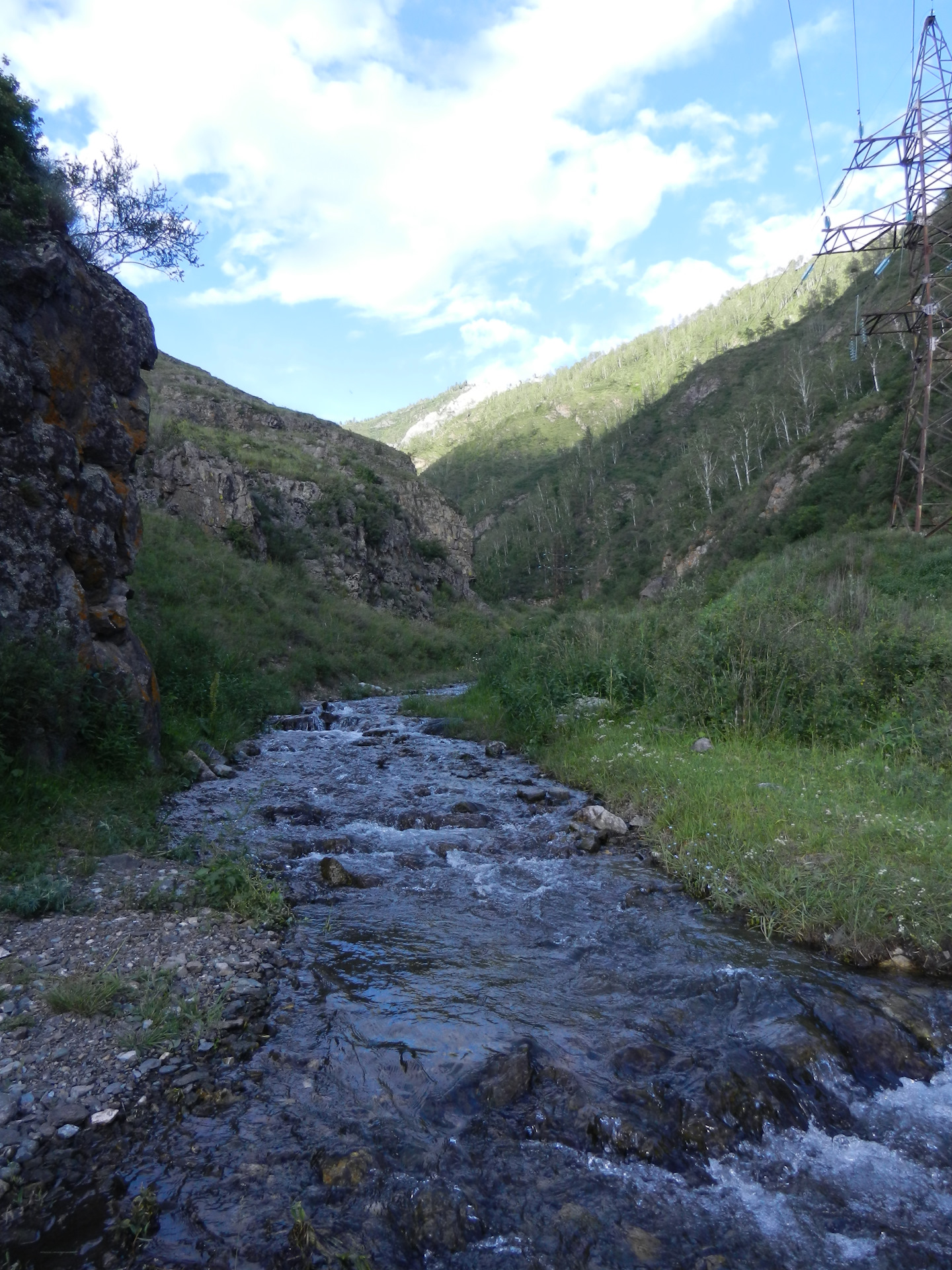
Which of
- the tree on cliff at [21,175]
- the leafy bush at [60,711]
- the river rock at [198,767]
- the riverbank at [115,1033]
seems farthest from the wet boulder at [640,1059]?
the tree on cliff at [21,175]

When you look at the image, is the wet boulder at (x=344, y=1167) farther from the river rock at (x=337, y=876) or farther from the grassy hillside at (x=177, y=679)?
the grassy hillside at (x=177, y=679)

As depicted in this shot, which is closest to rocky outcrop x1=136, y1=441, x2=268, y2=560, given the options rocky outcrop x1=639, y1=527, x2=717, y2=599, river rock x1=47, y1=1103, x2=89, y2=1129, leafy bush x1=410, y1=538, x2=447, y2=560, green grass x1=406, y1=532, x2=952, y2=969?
green grass x1=406, y1=532, x2=952, y2=969

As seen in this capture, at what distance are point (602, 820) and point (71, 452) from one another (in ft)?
27.5

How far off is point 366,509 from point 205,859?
3759 centimetres

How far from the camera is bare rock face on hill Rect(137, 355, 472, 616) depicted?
2953 cm

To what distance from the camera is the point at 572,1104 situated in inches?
145

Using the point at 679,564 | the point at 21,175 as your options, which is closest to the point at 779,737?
the point at 21,175

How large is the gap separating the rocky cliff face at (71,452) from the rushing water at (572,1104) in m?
4.89

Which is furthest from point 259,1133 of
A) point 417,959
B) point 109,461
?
point 109,461

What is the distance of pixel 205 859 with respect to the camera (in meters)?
6.55

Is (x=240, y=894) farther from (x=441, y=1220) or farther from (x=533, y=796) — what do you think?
(x=533, y=796)

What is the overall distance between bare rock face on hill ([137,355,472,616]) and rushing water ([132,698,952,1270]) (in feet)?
87.5

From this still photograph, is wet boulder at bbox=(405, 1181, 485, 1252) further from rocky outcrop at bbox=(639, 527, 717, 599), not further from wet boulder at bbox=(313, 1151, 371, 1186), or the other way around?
rocky outcrop at bbox=(639, 527, 717, 599)

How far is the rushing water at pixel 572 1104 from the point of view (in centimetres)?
293
